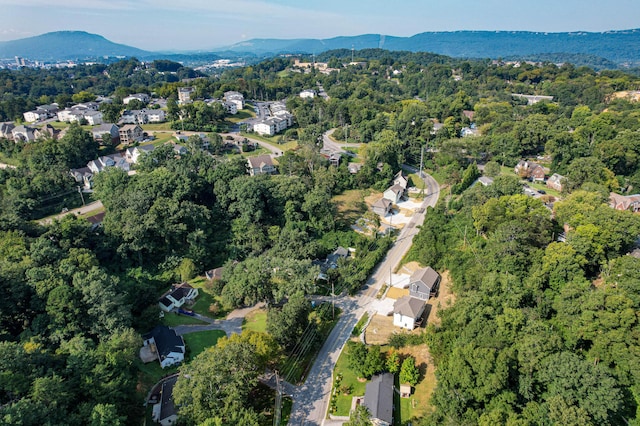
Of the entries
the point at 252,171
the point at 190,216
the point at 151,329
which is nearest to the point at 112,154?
the point at 252,171

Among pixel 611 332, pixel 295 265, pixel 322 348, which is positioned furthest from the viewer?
pixel 295 265

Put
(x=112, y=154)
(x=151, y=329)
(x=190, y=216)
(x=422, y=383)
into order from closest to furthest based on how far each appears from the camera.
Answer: (x=422, y=383) < (x=151, y=329) < (x=190, y=216) < (x=112, y=154)

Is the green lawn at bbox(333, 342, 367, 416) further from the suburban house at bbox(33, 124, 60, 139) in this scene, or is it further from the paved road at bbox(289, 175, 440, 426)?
the suburban house at bbox(33, 124, 60, 139)

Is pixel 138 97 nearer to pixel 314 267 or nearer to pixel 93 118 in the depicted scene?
pixel 93 118

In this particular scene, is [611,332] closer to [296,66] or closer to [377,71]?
[377,71]

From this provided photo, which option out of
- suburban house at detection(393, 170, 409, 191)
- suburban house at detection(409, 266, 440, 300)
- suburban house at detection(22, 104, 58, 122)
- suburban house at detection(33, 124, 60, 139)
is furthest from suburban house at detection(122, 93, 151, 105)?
suburban house at detection(409, 266, 440, 300)

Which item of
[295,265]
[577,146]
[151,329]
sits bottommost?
[151,329]
